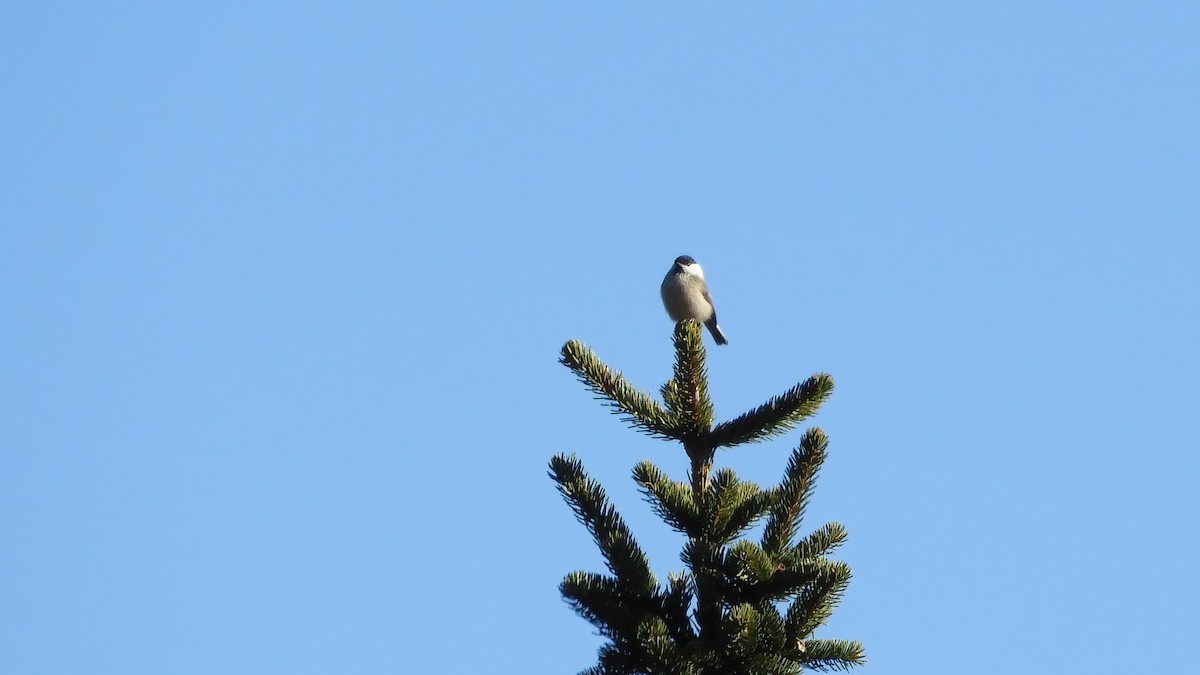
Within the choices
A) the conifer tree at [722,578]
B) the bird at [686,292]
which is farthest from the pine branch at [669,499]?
the bird at [686,292]

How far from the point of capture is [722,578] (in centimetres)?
515

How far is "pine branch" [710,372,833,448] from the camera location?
572cm

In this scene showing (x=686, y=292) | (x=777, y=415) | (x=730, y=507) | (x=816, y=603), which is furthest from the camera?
(x=686, y=292)

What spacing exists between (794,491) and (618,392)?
995 mm

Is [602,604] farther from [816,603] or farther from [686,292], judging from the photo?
[686,292]

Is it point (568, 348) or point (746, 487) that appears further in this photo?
point (568, 348)

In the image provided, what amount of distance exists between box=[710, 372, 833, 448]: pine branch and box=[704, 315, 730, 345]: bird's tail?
7541 millimetres


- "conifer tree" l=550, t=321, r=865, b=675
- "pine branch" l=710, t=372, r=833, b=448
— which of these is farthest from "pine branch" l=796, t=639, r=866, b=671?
"pine branch" l=710, t=372, r=833, b=448

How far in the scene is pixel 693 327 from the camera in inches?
249

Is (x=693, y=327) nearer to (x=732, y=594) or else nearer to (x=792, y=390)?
(x=792, y=390)

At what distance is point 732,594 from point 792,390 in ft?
3.52

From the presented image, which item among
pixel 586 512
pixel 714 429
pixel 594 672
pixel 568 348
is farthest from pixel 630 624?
pixel 568 348

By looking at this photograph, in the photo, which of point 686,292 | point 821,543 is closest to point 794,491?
point 821,543

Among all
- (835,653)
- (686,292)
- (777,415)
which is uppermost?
(686,292)
